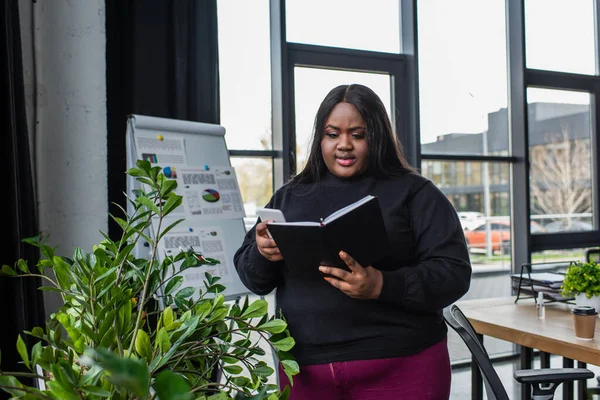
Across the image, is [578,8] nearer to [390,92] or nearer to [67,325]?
[390,92]

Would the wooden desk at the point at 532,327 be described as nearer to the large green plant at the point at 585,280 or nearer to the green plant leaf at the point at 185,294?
the large green plant at the point at 585,280

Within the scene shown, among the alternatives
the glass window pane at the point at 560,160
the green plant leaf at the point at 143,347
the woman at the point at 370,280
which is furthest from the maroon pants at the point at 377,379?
the glass window pane at the point at 560,160

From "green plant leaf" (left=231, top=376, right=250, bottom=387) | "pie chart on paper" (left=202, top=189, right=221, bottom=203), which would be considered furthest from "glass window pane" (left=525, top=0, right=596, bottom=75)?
"green plant leaf" (left=231, top=376, right=250, bottom=387)

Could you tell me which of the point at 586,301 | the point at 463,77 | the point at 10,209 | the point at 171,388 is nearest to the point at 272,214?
the point at 171,388

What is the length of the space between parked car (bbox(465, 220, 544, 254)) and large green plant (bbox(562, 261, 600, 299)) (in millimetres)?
1641

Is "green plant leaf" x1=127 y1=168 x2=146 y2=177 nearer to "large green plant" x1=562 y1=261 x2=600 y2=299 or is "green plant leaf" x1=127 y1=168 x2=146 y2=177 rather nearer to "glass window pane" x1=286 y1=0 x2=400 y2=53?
"large green plant" x1=562 y1=261 x2=600 y2=299

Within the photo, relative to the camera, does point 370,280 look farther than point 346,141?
No

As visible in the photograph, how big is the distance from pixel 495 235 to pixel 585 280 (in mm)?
1816

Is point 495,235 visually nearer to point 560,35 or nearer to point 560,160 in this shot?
point 560,160

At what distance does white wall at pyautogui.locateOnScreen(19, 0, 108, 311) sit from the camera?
8.62 ft

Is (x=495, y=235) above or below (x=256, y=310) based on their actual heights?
below

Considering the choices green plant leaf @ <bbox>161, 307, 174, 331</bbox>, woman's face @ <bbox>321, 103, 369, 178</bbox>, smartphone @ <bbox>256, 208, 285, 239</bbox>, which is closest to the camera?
green plant leaf @ <bbox>161, 307, 174, 331</bbox>

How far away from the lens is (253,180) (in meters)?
3.32

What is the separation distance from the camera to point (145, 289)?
2.59 ft
